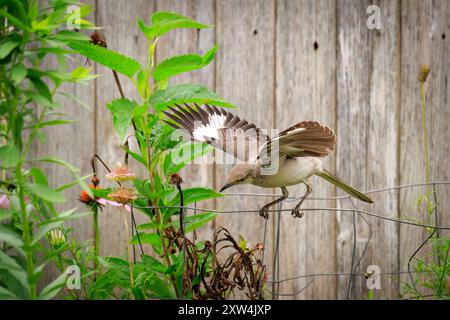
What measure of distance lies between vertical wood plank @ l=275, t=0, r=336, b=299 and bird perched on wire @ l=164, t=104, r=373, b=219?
422 mm

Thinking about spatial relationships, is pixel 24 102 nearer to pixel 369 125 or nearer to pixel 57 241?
pixel 57 241

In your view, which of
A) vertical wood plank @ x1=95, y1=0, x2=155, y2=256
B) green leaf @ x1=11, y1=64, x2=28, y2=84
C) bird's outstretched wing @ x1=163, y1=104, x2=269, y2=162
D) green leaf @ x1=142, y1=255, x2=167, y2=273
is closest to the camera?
green leaf @ x1=11, y1=64, x2=28, y2=84

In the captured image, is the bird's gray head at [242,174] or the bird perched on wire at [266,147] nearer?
the bird perched on wire at [266,147]

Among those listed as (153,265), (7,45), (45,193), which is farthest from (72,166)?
(153,265)

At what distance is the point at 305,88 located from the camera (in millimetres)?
2018

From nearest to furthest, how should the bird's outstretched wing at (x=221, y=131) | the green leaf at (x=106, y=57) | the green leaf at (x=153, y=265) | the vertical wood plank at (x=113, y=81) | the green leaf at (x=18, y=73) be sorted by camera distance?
the green leaf at (x=18, y=73) < the green leaf at (x=106, y=57) < the green leaf at (x=153, y=265) < the bird's outstretched wing at (x=221, y=131) < the vertical wood plank at (x=113, y=81)

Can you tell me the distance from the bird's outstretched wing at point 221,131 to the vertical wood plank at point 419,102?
0.69 m

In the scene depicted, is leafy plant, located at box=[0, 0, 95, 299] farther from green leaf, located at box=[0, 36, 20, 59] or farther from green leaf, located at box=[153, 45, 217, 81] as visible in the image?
green leaf, located at box=[153, 45, 217, 81]

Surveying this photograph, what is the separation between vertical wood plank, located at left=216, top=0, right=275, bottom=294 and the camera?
2012 millimetres

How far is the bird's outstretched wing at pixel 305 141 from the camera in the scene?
1.18 m

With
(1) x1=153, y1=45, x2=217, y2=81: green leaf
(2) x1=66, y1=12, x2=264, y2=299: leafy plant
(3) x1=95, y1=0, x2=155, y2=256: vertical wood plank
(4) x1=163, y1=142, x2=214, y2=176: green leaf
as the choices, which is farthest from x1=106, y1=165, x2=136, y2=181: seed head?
(3) x1=95, y1=0, x2=155, y2=256: vertical wood plank

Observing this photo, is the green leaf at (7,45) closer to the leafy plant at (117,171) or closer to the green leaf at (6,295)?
the leafy plant at (117,171)

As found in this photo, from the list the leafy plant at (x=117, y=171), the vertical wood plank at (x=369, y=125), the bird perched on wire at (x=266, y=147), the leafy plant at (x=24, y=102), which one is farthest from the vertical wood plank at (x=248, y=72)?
the leafy plant at (x=24, y=102)
